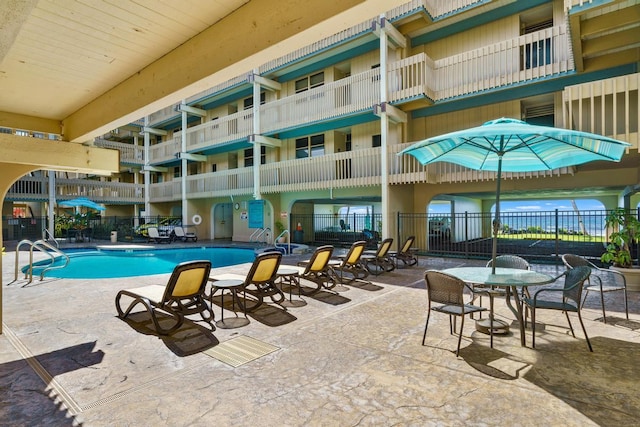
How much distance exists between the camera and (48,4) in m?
2.26

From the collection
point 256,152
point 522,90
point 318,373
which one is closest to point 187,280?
point 318,373

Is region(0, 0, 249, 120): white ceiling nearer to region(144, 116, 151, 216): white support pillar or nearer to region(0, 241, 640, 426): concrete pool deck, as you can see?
region(0, 241, 640, 426): concrete pool deck

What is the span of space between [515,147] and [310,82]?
47.1 feet

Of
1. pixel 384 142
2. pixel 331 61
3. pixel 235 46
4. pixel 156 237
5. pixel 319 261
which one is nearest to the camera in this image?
pixel 235 46

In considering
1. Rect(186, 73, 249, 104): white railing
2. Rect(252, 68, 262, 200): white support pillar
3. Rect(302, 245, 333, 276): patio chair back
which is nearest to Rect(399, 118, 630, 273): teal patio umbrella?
Rect(302, 245, 333, 276): patio chair back

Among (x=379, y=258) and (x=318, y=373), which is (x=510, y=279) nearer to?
(x=318, y=373)

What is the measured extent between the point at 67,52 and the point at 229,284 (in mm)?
3998

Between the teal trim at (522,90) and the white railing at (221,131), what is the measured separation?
30.2ft

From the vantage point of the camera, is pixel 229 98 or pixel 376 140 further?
pixel 229 98

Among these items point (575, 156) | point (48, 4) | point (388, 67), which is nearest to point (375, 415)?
point (48, 4)

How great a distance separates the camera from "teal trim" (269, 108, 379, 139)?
49.5 ft

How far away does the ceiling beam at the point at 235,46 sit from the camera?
187 centimetres

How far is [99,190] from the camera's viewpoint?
2431 centimetres

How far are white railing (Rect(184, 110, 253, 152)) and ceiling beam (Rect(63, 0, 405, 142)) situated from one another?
15.4 metres
